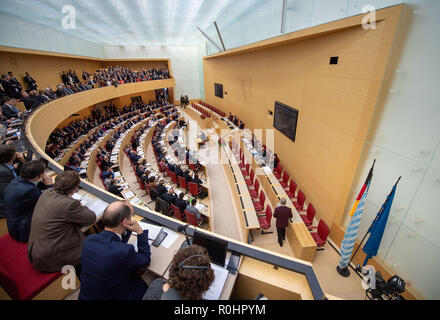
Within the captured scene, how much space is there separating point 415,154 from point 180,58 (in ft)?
81.6

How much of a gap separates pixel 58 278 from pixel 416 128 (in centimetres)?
582

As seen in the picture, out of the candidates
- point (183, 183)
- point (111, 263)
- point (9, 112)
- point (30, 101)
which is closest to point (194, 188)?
point (183, 183)

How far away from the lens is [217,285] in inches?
73.4

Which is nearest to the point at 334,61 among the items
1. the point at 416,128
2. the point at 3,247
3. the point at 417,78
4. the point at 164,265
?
the point at 417,78

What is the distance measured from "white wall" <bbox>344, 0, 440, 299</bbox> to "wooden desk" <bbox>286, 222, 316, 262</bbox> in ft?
4.99

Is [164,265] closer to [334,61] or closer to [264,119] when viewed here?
[334,61]

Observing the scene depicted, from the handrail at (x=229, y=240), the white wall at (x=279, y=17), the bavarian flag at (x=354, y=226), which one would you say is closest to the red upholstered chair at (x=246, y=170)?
the bavarian flag at (x=354, y=226)

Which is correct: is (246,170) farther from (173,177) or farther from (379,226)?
(379,226)

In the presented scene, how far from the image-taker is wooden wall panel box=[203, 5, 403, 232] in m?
4.20

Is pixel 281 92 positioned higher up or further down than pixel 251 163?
higher up

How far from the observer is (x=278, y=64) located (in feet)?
26.9

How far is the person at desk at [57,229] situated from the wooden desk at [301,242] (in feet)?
15.1

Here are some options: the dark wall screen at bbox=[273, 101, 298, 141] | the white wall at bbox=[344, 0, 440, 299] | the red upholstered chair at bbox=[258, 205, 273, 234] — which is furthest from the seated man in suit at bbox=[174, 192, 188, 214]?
the white wall at bbox=[344, 0, 440, 299]

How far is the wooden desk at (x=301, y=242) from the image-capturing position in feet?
15.7
